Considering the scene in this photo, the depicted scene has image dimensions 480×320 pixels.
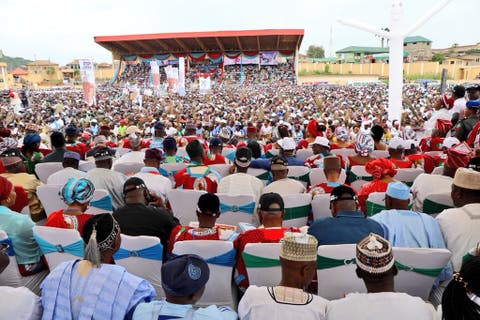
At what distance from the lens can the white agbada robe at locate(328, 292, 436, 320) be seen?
5.30 ft

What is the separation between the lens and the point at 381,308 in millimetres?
1624

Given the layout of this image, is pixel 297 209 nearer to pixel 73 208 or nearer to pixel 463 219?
pixel 463 219

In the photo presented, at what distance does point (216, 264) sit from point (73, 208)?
119 cm

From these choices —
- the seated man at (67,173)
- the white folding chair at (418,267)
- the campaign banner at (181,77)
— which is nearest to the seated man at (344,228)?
the white folding chair at (418,267)

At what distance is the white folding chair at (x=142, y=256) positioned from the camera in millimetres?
2426

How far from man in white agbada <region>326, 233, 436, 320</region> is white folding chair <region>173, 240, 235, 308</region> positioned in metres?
0.81

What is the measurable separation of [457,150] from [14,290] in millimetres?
3637

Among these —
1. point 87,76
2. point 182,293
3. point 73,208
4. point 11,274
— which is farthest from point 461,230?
point 87,76

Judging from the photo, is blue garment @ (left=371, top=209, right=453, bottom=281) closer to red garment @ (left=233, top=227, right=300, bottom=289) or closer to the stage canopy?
red garment @ (left=233, top=227, right=300, bottom=289)

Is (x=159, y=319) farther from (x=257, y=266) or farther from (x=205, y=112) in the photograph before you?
(x=205, y=112)

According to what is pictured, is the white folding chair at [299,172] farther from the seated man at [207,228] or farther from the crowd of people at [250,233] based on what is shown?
the seated man at [207,228]

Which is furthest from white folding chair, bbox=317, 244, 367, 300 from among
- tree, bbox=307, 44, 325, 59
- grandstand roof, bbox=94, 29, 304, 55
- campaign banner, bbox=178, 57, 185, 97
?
tree, bbox=307, 44, 325, 59

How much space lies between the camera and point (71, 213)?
9.20 feet

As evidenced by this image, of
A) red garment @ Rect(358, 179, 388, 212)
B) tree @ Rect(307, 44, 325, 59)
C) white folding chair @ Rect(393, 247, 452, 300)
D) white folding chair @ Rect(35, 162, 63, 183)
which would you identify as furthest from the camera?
tree @ Rect(307, 44, 325, 59)
